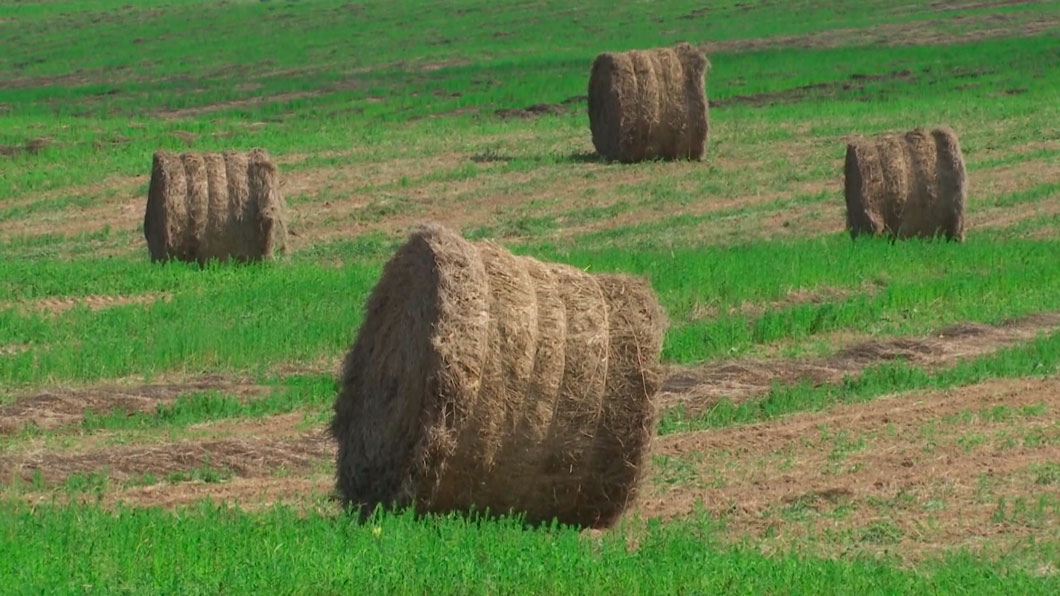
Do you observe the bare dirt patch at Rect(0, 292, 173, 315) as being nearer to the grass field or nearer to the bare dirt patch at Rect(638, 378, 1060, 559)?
→ the grass field

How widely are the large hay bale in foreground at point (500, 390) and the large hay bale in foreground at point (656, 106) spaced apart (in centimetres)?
1658

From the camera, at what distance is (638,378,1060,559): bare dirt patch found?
31.2 ft

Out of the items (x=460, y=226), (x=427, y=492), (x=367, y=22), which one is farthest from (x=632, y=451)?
(x=367, y=22)

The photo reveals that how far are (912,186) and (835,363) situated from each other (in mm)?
5720

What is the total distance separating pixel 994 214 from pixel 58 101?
22321 mm

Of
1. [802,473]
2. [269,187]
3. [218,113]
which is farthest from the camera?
[218,113]

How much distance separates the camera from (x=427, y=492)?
913cm

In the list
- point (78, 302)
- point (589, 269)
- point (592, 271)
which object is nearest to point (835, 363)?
point (592, 271)

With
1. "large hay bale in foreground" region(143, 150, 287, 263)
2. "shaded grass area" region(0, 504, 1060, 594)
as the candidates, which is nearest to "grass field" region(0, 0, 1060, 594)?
"shaded grass area" region(0, 504, 1060, 594)

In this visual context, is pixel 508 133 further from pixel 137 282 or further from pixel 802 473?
pixel 802 473

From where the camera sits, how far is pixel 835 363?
1411cm

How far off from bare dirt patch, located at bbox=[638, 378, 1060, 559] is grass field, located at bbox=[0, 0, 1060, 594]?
3cm

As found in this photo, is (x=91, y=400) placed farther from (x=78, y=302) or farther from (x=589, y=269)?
(x=589, y=269)

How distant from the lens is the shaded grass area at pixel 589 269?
1432cm
